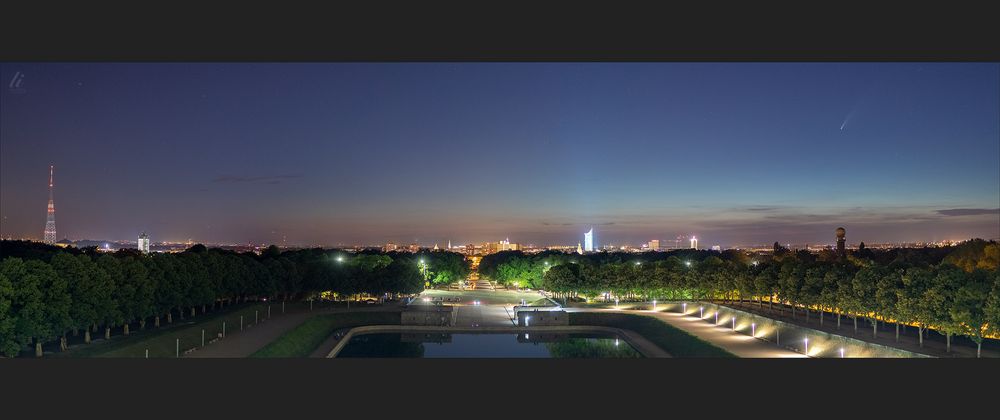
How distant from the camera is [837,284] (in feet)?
124

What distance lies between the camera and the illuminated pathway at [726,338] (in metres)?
33.0

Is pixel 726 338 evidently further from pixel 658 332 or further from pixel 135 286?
pixel 135 286

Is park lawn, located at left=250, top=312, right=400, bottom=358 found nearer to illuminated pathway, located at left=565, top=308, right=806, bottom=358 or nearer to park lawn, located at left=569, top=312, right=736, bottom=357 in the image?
park lawn, located at left=569, top=312, right=736, bottom=357

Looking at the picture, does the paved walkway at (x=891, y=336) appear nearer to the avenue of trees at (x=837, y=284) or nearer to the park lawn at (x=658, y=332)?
the avenue of trees at (x=837, y=284)

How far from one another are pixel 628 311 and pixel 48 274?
33297mm

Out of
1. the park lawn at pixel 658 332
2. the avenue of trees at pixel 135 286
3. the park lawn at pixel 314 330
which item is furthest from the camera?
the park lawn at pixel 658 332

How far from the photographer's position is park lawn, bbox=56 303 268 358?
95.4 ft

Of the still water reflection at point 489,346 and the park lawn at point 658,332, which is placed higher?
the park lawn at point 658,332

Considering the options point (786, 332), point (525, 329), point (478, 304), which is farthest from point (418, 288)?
point (786, 332)

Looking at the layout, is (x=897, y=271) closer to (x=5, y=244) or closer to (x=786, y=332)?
(x=786, y=332)

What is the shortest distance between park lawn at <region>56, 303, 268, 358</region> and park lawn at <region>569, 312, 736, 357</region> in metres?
20.4

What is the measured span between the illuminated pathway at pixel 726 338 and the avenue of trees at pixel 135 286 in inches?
823

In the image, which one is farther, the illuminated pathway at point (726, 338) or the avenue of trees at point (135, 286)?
the illuminated pathway at point (726, 338)

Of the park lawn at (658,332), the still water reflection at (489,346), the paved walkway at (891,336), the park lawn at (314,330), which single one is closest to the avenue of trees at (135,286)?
the park lawn at (314,330)
